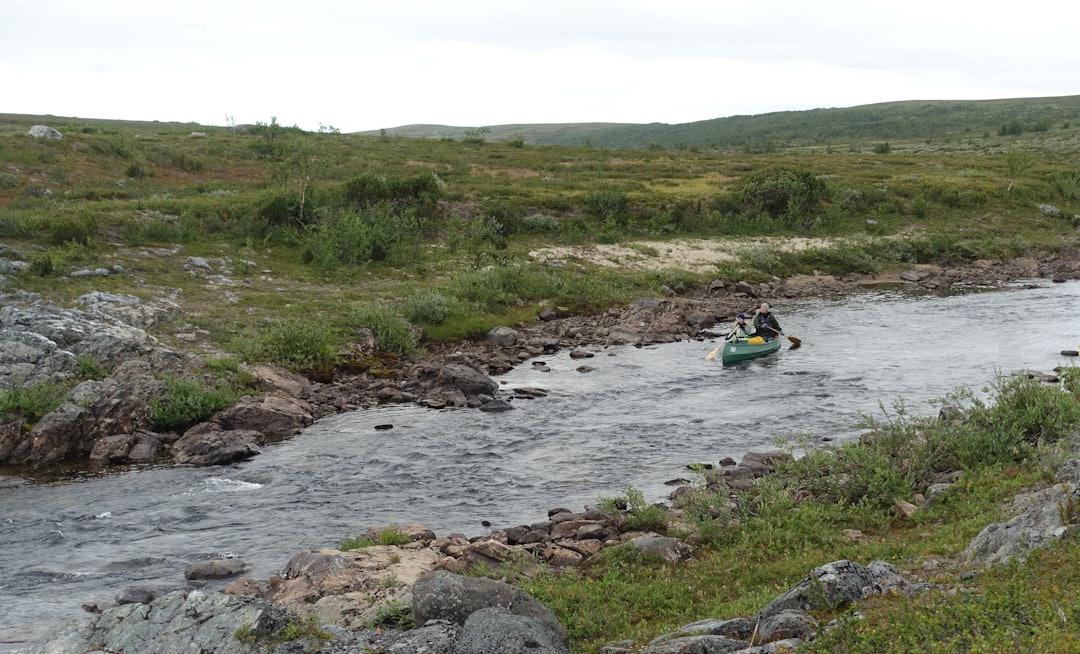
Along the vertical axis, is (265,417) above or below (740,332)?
below

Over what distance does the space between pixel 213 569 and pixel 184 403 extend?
9158 mm

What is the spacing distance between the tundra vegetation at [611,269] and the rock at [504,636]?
1.09 meters

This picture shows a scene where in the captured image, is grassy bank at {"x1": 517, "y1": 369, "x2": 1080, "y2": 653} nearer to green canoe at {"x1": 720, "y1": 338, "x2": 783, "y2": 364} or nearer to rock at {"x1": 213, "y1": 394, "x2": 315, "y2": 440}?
green canoe at {"x1": 720, "y1": 338, "x2": 783, "y2": 364}

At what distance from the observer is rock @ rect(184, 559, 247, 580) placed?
14.4m

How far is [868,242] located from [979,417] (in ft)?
121

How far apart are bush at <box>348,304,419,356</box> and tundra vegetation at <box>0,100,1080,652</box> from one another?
85mm

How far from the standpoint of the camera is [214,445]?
20.8m

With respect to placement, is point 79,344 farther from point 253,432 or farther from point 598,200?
point 598,200

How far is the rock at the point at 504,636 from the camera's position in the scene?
31.2 feet

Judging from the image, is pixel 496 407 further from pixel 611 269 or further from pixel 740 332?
pixel 611 269

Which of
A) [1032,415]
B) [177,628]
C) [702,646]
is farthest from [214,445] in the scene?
[1032,415]

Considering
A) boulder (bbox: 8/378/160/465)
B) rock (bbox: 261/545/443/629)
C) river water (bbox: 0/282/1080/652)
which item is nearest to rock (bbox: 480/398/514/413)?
river water (bbox: 0/282/1080/652)

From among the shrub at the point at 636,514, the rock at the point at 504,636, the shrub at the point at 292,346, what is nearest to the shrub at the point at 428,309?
the shrub at the point at 292,346

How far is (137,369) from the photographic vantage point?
23.4 m
